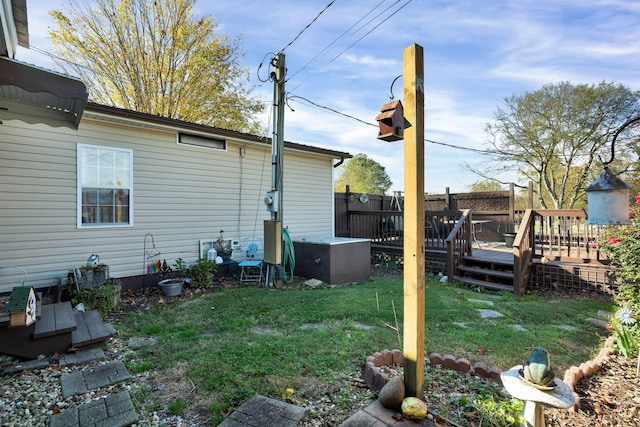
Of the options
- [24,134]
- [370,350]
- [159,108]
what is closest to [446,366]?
[370,350]

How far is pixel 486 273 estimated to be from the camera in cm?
600

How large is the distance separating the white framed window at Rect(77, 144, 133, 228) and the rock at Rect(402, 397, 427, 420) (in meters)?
5.14

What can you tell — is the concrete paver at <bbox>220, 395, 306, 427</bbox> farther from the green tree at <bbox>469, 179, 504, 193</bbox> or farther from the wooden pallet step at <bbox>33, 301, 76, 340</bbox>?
the green tree at <bbox>469, 179, 504, 193</bbox>

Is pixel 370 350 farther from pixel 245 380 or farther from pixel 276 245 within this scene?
pixel 276 245

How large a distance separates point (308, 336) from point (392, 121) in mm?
2282

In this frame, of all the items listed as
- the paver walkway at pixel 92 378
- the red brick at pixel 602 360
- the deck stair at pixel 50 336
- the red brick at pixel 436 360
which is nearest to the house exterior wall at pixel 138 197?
the deck stair at pixel 50 336

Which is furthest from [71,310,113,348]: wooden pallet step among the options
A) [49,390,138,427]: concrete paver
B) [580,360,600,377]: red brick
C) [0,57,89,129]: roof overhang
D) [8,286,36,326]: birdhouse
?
[580,360,600,377]: red brick

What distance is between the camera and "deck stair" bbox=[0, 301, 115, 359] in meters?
2.64

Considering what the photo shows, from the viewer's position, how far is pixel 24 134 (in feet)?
14.0

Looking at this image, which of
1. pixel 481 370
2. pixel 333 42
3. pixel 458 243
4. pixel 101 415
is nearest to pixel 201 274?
pixel 101 415

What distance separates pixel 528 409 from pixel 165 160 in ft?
19.5

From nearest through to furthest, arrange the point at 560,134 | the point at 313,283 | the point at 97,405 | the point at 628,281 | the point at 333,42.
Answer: the point at 97,405 < the point at 628,281 < the point at 313,283 < the point at 333,42 < the point at 560,134

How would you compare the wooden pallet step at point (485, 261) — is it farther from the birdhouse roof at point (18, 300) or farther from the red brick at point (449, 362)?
the birdhouse roof at point (18, 300)

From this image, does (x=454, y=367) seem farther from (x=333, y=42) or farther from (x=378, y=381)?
(x=333, y=42)
